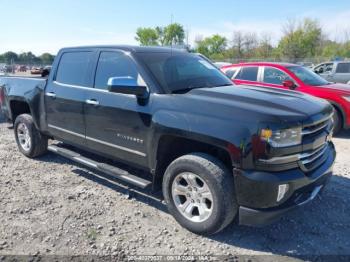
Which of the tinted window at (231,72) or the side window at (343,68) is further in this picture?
the side window at (343,68)

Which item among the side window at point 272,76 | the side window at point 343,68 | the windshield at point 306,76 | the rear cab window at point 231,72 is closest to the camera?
the windshield at point 306,76

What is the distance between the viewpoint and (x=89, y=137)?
446 cm

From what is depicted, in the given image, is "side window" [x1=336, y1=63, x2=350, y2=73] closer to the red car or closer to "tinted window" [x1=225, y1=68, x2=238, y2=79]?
the red car

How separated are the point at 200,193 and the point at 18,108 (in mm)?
4280

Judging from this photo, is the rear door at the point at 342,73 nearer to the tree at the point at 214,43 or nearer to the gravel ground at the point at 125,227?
the gravel ground at the point at 125,227

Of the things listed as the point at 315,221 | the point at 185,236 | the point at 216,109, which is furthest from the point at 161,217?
the point at 315,221

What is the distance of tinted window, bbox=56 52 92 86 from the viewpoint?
15.1 ft

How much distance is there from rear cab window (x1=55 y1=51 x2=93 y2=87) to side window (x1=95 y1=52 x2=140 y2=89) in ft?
0.87

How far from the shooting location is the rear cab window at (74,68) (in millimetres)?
4574

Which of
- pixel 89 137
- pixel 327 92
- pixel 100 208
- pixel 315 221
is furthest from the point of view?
pixel 327 92

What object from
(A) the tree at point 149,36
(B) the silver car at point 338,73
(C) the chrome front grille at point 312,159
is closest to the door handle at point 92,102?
(C) the chrome front grille at point 312,159

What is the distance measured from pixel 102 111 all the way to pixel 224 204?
75.9 inches

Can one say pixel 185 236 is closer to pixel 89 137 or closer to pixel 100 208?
pixel 100 208

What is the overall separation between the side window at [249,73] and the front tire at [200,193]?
219 inches
